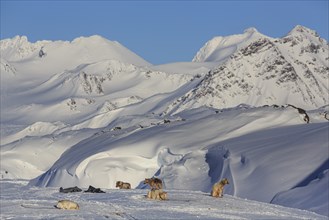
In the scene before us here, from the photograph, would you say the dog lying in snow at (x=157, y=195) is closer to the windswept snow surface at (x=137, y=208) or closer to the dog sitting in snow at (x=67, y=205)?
the windswept snow surface at (x=137, y=208)

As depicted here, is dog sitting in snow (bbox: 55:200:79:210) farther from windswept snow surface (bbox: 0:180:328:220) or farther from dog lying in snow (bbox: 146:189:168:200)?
dog lying in snow (bbox: 146:189:168:200)

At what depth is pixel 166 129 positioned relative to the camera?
9238cm

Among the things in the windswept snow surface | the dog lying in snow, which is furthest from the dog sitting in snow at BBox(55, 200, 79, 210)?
the dog lying in snow

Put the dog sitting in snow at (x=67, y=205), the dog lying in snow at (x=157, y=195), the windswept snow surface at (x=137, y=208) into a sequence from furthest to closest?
the dog lying in snow at (x=157, y=195), the dog sitting in snow at (x=67, y=205), the windswept snow surface at (x=137, y=208)

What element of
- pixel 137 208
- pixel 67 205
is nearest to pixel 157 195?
pixel 137 208

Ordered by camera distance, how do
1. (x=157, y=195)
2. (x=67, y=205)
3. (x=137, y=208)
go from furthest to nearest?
(x=157, y=195) → (x=137, y=208) → (x=67, y=205)

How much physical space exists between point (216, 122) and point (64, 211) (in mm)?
65597

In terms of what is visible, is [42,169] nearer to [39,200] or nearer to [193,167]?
[193,167]

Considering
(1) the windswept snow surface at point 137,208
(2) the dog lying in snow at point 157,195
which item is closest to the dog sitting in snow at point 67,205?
(1) the windswept snow surface at point 137,208

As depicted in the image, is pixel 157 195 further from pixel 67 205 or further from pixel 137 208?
pixel 67 205

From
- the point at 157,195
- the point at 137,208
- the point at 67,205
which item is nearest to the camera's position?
the point at 67,205

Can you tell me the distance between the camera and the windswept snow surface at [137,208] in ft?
80.2

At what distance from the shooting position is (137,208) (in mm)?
26266

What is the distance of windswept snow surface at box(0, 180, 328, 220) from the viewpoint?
24438 millimetres
